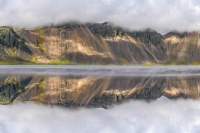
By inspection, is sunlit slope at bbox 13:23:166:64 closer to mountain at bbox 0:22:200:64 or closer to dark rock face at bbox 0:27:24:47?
mountain at bbox 0:22:200:64

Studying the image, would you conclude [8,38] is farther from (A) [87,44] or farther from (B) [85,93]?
(B) [85,93]

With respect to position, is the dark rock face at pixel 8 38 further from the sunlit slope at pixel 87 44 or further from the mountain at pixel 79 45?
the sunlit slope at pixel 87 44

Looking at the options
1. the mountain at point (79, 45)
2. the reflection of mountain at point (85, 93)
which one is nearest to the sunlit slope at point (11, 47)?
the mountain at point (79, 45)

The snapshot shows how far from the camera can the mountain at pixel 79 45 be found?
4728 inches

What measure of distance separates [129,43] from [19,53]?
88.7 m

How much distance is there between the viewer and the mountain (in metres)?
120

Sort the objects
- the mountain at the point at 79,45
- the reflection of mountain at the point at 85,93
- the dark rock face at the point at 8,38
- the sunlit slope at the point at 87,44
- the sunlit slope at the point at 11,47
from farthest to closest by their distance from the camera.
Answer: the sunlit slope at the point at 87,44 → the mountain at the point at 79,45 → the dark rock face at the point at 8,38 → the sunlit slope at the point at 11,47 → the reflection of mountain at the point at 85,93

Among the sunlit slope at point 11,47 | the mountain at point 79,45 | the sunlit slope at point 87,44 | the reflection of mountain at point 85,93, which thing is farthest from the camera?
the sunlit slope at point 87,44

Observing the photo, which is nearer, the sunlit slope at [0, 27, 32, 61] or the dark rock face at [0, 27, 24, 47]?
the sunlit slope at [0, 27, 32, 61]

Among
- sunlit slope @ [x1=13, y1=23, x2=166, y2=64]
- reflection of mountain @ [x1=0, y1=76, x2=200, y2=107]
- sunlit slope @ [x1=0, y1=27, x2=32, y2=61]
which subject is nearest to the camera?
reflection of mountain @ [x1=0, y1=76, x2=200, y2=107]

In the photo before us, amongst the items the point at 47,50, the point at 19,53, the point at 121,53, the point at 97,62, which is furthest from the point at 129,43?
the point at 19,53

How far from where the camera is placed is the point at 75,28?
519 feet

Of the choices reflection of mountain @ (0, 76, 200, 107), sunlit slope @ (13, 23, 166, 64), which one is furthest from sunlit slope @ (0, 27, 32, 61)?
reflection of mountain @ (0, 76, 200, 107)

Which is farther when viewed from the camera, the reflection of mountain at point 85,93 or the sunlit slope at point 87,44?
the sunlit slope at point 87,44
